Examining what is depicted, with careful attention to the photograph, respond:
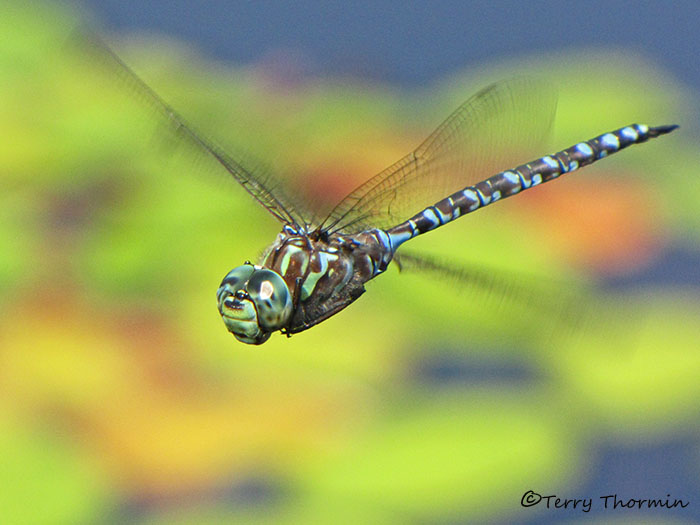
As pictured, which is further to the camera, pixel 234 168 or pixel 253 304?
pixel 234 168

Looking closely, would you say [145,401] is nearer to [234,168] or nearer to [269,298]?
[234,168]

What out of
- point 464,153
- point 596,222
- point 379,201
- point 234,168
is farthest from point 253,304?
point 596,222

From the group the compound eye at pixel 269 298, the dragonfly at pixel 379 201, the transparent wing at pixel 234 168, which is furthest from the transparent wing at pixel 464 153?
the compound eye at pixel 269 298

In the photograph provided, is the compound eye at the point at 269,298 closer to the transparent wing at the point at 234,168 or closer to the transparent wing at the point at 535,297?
the transparent wing at the point at 234,168

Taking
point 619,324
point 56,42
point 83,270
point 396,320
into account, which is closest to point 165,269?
point 83,270

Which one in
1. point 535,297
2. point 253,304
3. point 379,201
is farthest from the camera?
point 379,201

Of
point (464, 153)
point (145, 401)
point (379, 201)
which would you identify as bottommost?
point (145, 401)

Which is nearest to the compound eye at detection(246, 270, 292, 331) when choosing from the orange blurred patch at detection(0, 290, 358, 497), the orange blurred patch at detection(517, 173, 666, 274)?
the orange blurred patch at detection(0, 290, 358, 497)

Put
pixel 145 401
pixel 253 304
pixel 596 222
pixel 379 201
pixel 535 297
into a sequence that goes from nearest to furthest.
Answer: pixel 253 304
pixel 535 297
pixel 379 201
pixel 145 401
pixel 596 222
